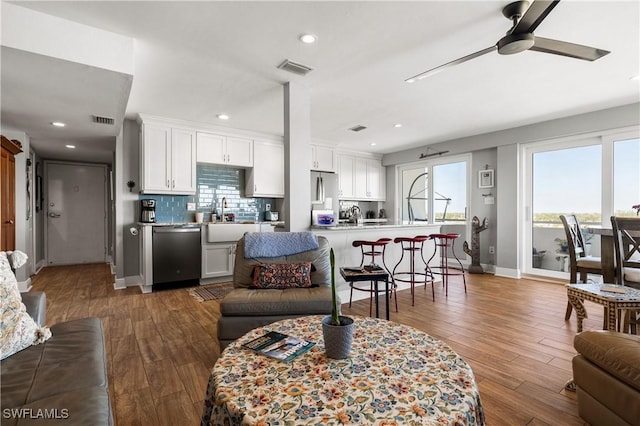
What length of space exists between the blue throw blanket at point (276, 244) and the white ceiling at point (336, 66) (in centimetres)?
165

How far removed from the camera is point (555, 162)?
194 inches

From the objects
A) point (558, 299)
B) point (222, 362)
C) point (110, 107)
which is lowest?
point (558, 299)

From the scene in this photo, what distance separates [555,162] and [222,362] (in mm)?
5767

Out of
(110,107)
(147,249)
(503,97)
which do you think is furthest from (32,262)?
(503,97)

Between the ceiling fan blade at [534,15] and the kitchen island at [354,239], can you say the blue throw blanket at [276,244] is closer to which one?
the kitchen island at [354,239]

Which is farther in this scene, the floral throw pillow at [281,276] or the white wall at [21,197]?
the white wall at [21,197]

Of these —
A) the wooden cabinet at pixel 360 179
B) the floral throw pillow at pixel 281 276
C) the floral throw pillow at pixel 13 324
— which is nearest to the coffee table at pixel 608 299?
the floral throw pillow at pixel 281 276

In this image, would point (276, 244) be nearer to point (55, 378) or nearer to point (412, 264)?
point (55, 378)

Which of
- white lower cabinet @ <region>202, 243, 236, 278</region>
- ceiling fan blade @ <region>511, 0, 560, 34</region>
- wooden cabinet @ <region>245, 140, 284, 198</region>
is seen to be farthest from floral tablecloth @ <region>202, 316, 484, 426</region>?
wooden cabinet @ <region>245, 140, 284, 198</region>

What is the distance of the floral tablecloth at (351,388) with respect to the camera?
0.87 meters

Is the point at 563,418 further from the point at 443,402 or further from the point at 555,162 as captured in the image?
the point at 555,162

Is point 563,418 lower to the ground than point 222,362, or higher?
lower

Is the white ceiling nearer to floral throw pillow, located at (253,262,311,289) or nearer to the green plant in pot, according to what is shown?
floral throw pillow, located at (253,262,311,289)

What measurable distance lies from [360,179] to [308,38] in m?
4.78
